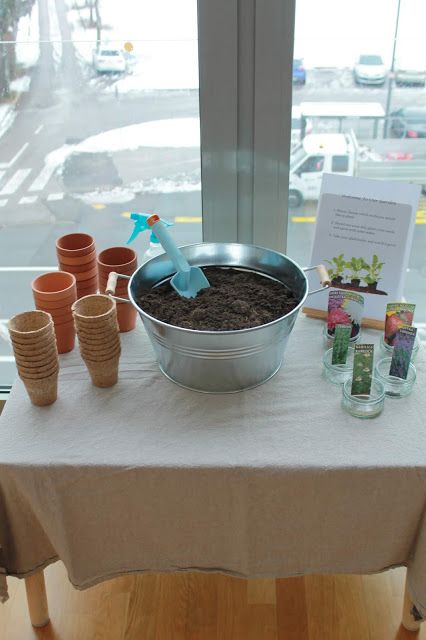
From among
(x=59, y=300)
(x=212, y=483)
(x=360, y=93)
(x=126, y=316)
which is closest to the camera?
(x=212, y=483)

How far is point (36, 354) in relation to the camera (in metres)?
1.38

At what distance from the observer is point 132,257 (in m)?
1.67

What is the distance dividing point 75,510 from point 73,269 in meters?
0.58

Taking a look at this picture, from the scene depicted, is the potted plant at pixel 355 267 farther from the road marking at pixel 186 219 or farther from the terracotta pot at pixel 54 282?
the terracotta pot at pixel 54 282

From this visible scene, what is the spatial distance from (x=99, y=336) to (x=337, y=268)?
0.60 meters

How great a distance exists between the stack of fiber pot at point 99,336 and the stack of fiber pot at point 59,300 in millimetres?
90

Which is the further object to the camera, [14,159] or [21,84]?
[14,159]

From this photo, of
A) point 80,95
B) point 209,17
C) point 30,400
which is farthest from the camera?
point 80,95

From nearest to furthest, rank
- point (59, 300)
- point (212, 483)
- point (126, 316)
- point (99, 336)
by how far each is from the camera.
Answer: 1. point (212, 483)
2. point (99, 336)
3. point (59, 300)
4. point (126, 316)

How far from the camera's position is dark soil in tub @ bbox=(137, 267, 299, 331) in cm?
143

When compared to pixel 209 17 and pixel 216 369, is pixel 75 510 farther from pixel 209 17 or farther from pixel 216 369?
pixel 209 17

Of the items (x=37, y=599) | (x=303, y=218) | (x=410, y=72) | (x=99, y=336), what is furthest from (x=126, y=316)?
(x=410, y=72)

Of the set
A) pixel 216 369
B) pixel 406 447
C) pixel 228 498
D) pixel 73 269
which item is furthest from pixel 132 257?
pixel 406 447

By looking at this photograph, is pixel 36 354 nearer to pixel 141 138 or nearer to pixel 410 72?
pixel 141 138
